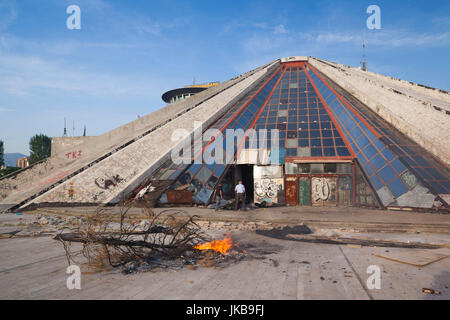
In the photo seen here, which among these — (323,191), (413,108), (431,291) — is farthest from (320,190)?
(431,291)

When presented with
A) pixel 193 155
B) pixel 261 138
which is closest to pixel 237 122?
pixel 261 138

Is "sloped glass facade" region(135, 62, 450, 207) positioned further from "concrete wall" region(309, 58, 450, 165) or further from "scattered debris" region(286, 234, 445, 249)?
"scattered debris" region(286, 234, 445, 249)

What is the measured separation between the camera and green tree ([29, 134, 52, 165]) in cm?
5501

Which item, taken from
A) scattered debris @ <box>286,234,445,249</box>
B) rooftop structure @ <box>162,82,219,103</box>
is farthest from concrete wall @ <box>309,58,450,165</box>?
rooftop structure @ <box>162,82,219,103</box>

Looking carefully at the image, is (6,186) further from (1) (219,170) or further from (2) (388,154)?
(2) (388,154)

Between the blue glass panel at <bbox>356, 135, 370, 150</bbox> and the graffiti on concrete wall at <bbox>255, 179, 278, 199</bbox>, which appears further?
the graffiti on concrete wall at <bbox>255, 179, 278, 199</bbox>

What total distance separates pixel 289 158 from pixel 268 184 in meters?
2.23

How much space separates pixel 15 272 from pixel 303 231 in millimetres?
8578

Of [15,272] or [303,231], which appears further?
[303,231]

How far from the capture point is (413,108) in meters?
15.8

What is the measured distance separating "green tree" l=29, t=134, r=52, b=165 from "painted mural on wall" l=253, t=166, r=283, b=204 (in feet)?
187
